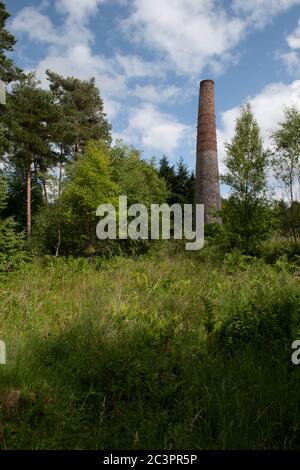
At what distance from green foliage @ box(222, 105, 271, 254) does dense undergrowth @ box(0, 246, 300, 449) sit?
6343 millimetres

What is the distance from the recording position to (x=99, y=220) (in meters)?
14.4

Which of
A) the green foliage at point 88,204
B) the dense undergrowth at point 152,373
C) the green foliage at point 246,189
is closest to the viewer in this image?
the dense undergrowth at point 152,373

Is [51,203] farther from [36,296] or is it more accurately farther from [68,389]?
[68,389]

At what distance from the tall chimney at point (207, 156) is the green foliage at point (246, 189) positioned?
17.2 feet

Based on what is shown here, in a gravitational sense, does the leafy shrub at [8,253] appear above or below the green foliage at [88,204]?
below

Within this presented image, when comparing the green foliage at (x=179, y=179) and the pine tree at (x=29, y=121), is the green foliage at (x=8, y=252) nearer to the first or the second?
the pine tree at (x=29, y=121)

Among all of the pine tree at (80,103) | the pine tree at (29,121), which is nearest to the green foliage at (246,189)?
the pine tree at (29,121)

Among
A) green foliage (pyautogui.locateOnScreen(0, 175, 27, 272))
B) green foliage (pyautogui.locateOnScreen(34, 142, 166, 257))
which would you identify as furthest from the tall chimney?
green foliage (pyautogui.locateOnScreen(0, 175, 27, 272))

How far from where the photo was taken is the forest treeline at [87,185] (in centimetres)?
1177

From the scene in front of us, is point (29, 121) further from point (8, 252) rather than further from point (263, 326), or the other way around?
point (263, 326)

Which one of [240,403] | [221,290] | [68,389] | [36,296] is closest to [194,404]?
[240,403]

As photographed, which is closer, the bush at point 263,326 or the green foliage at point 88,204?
the bush at point 263,326

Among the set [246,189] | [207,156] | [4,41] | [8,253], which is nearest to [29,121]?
[4,41]

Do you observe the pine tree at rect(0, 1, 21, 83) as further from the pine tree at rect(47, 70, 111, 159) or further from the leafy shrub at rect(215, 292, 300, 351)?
the leafy shrub at rect(215, 292, 300, 351)
